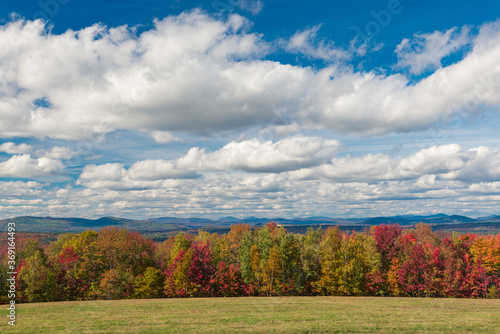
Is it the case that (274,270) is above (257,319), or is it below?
below

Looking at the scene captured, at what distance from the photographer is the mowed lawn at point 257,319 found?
28.0 meters

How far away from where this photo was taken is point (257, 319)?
106 ft

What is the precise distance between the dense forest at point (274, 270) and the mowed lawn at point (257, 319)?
59.5 feet

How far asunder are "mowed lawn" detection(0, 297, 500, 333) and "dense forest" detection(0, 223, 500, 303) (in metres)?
18.1

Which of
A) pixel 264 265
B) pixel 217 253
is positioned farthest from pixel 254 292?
pixel 217 253

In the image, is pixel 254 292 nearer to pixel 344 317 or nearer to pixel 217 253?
pixel 217 253

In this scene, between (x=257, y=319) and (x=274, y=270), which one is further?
(x=274, y=270)

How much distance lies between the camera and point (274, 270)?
62.8m

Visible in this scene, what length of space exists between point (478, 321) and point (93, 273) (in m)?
61.1

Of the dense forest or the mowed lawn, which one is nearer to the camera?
the mowed lawn

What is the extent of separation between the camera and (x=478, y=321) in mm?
31953

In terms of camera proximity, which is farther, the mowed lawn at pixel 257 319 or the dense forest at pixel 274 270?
the dense forest at pixel 274 270

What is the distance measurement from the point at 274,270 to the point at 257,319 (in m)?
31.1

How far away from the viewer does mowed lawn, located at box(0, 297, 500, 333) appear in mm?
28047
